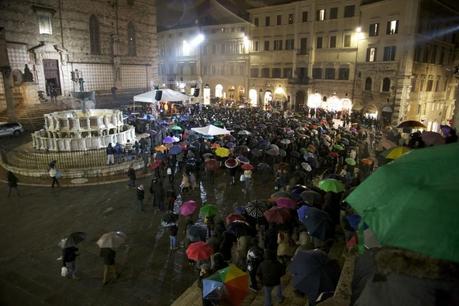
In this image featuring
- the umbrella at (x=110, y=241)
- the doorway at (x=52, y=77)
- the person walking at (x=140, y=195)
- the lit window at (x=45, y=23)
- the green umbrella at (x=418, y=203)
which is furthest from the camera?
the doorway at (x=52, y=77)

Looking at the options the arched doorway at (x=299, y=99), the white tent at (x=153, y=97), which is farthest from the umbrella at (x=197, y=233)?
the arched doorway at (x=299, y=99)

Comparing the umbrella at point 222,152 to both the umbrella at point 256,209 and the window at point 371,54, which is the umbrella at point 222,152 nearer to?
the umbrella at point 256,209

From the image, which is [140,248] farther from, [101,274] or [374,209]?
[374,209]

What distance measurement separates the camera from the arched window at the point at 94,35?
40.0 meters

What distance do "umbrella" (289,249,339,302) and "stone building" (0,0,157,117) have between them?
3043cm

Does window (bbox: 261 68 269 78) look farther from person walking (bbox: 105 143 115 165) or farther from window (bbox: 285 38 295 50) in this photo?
person walking (bbox: 105 143 115 165)

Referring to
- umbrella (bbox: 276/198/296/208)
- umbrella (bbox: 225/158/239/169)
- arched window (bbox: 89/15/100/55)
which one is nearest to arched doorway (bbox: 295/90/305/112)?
arched window (bbox: 89/15/100/55)

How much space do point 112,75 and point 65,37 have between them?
7316mm

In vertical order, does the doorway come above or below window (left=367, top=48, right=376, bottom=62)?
below

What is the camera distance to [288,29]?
145 ft

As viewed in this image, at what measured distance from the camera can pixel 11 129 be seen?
2806 centimetres

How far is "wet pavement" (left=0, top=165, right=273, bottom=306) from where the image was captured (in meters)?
8.39

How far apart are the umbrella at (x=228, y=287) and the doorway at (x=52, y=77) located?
118 feet

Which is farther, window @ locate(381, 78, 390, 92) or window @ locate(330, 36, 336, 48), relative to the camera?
window @ locate(330, 36, 336, 48)
